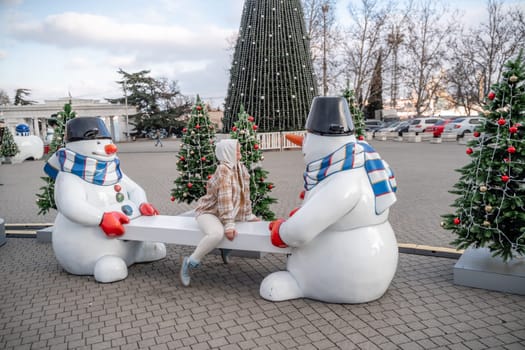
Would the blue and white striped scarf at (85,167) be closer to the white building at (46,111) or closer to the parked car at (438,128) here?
the parked car at (438,128)

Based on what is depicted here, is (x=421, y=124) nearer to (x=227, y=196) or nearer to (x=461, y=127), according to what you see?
(x=461, y=127)

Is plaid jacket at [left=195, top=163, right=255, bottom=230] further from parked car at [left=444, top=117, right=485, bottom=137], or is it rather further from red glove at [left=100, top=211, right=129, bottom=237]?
parked car at [left=444, top=117, right=485, bottom=137]

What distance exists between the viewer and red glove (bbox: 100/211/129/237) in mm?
4746

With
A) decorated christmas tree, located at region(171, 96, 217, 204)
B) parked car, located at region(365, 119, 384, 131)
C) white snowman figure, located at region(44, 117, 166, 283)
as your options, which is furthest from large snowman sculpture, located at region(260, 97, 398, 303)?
parked car, located at region(365, 119, 384, 131)

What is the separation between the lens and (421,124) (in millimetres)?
30969

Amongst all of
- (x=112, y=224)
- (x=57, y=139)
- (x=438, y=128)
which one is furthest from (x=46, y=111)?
(x=112, y=224)

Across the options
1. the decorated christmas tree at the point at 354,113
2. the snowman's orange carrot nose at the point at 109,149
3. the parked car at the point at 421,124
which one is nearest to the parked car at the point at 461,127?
the parked car at the point at 421,124

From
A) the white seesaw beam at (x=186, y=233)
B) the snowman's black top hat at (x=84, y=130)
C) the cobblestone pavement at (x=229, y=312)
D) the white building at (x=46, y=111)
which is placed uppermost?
the white building at (x=46, y=111)

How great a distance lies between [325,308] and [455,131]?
2569 cm

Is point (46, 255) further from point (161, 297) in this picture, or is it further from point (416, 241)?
point (416, 241)

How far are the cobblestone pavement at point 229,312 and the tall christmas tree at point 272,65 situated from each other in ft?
45.5

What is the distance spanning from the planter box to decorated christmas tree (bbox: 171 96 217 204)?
3785mm

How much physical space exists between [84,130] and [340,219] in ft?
9.97

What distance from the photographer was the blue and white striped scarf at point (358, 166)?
389cm
